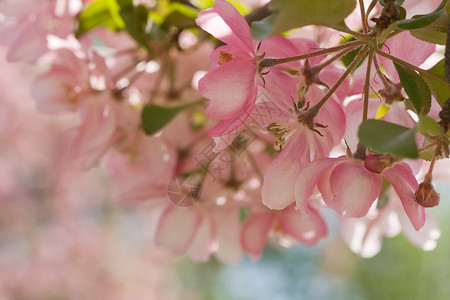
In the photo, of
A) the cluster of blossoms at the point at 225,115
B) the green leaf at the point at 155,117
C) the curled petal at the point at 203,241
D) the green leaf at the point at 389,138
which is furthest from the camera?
the curled petal at the point at 203,241

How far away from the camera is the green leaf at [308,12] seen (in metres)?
0.37

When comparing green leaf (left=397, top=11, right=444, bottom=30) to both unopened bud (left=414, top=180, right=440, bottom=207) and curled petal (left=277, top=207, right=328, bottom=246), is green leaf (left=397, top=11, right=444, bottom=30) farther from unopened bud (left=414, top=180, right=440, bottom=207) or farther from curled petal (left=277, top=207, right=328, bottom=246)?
curled petal (left=277, top=207, right=328, bottom=246)

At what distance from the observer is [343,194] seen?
44 cm

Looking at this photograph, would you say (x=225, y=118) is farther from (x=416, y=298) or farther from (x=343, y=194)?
(x=416, y=298)

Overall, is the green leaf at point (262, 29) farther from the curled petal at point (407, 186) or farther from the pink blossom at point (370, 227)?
the pink blossom at point (370, 227)

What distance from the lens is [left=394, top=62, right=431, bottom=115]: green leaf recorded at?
43 cm

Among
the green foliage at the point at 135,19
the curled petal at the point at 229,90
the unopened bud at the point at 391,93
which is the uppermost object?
the curled petal at the point at 229,90

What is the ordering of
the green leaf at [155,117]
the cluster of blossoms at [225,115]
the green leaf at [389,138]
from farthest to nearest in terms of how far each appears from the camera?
1. the green leaf at [155,117]
2. the cluster of blossoms at [225,115]
3. the green leaf at [389,138]

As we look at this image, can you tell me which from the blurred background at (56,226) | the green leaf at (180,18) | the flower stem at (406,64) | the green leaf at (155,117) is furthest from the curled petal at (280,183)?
the blurred background at (56,226)

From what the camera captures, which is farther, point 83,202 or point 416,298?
point 416,298

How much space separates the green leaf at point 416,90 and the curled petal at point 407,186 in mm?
44

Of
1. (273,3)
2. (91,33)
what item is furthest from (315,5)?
(91,33)

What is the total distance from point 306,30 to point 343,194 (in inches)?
13.9

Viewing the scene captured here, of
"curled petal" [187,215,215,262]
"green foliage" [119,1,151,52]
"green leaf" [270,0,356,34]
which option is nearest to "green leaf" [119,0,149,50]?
"green foliage" [119,1,151,52]
